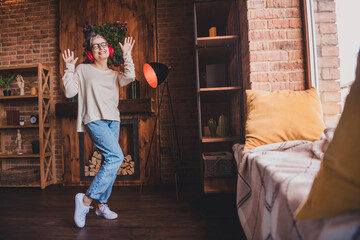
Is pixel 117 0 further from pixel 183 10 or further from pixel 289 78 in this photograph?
pixel 289 78

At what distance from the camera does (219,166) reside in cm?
235

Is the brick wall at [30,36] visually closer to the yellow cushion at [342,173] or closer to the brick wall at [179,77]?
the brick wall at [179,77]

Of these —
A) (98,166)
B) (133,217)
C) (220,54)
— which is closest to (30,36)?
(98,166)

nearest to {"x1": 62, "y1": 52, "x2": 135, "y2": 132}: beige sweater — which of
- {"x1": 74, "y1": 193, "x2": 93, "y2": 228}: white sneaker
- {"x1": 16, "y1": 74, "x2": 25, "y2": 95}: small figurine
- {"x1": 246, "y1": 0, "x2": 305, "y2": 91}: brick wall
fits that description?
{"x1": 74, "y1": 193, "x2": 93, "y2": 228}: white sneaker

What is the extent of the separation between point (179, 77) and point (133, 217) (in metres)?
2.03

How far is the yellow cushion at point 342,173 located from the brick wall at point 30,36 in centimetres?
379

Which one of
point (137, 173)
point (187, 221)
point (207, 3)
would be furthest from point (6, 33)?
point (187, 221)

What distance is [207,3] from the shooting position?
97.2 inches

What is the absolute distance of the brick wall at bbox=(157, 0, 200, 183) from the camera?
3377 mm

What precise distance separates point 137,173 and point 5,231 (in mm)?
1644

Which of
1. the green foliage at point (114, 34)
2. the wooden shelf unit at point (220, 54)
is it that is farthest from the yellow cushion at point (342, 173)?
the green foliage at point (114, 34)

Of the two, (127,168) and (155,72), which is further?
(127,168)

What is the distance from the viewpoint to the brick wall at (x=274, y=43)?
7.02 feet

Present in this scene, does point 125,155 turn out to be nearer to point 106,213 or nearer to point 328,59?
point 106,213
